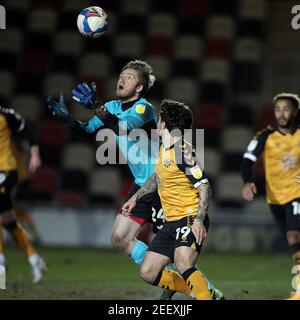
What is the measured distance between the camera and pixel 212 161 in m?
12.4

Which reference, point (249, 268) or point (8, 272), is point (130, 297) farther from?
point (249, 268)

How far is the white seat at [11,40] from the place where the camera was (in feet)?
44.2

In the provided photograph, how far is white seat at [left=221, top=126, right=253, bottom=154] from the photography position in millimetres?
12309

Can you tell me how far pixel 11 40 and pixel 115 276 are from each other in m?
6.32

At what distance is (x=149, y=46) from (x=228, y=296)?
296 inches

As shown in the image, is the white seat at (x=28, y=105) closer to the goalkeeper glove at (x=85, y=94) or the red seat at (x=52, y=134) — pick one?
the red seat at (x=52, y=134)

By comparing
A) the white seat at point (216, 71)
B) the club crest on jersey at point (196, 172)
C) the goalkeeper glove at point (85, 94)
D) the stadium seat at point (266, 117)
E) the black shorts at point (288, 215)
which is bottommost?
the black shorts at point (288, 215)

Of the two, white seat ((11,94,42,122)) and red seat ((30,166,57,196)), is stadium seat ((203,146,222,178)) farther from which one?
white seat ((11,94,42,122))

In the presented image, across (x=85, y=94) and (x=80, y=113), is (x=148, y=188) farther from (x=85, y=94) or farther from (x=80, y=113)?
(x=80, y=113)

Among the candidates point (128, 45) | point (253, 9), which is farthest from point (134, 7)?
point (253, 9)

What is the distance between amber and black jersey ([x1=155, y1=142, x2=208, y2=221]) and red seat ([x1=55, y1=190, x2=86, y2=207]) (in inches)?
234

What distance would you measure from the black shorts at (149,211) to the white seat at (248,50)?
7.27 meters

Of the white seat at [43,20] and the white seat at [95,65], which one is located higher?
the white seat at [43,20]

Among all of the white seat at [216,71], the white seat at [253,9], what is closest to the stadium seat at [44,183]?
the white seat at [216,71]
